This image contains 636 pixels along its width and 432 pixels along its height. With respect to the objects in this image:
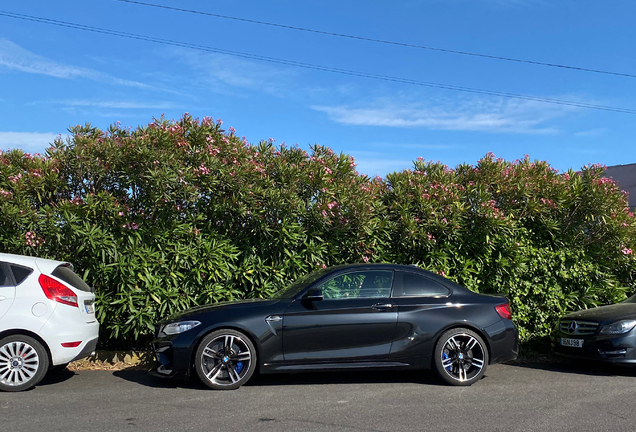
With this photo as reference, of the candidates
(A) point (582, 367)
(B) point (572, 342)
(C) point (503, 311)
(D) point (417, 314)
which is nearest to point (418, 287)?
(D) point (417, 314)

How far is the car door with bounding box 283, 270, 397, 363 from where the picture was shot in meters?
6.86

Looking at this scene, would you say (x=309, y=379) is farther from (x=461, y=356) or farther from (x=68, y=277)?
(x=68, y=277)

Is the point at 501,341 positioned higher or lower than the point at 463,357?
higher

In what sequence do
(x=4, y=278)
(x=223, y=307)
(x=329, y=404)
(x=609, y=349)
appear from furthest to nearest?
(x=609, y=349) → (x=223, y=307) → (x=4, y=278) → (x=329, y=404)

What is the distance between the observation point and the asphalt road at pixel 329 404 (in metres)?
5.29

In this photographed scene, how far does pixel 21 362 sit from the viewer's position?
261 inches

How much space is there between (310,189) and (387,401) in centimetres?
388

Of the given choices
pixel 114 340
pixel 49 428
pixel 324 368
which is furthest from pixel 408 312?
pixel 114 340

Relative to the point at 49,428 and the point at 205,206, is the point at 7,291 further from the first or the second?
the point at 205,206

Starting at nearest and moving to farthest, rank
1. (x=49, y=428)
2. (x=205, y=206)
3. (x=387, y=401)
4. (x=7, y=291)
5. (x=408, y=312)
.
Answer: (x=49, y=428), (x=387, y=401), (x=7, y=291), (x=408, y=312), (x=205, y=206)

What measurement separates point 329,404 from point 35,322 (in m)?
3.49

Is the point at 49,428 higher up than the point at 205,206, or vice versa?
the point at 205,206

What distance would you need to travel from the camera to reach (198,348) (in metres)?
6.73

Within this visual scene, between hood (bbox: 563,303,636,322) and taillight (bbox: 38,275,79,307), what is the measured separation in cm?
698
